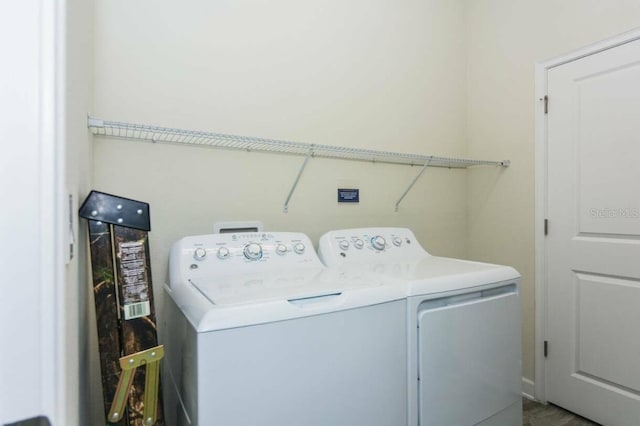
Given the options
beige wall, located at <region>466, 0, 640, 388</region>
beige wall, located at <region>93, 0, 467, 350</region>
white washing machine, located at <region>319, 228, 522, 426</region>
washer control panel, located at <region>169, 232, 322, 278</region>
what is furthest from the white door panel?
washer control panel, located at <region>169, 232, 322, 278</region>

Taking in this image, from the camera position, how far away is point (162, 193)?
155cm

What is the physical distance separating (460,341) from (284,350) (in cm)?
72

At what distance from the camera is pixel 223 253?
140cm

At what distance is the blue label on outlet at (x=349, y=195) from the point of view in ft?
6.72

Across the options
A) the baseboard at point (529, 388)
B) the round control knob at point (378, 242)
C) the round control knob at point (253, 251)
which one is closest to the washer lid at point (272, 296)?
the round control knob at point (253, 251)

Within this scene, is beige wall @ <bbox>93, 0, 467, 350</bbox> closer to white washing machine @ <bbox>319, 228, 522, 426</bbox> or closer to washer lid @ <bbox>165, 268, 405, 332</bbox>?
washer lid @ <bbox>165, 268, 405, 332</bbox>

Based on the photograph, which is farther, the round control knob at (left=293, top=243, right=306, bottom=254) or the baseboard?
the baseboard

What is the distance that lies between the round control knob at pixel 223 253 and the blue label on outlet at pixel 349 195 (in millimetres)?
860

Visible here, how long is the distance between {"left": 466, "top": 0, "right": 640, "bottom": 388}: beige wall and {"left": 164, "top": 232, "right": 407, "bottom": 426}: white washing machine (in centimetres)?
157

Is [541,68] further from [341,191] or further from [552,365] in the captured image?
[552,365]

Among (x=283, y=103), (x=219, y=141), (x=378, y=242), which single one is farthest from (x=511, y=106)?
(x=219, y=141)

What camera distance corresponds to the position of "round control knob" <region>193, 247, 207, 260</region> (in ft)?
4.46

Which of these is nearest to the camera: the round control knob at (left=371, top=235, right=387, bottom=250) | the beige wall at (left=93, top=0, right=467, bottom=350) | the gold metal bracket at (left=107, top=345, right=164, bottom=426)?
the gold metal bracket at (left=107, top=345, right=164, bottom=426)

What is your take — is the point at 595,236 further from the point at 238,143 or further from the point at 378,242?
the point at 238,143
